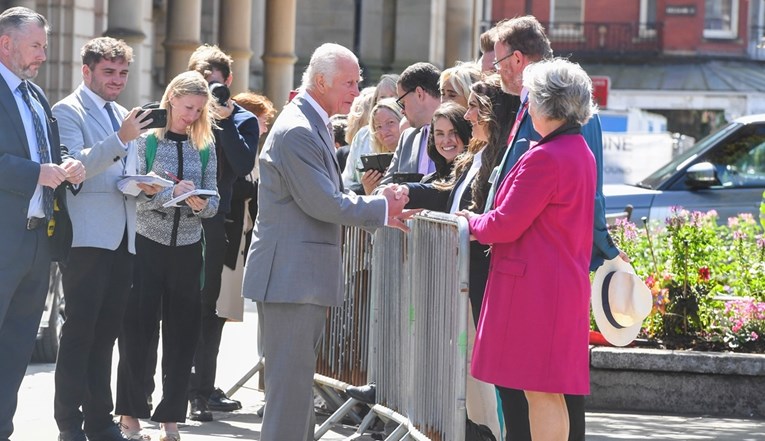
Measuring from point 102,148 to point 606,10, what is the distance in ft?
154

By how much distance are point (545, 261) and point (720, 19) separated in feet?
159

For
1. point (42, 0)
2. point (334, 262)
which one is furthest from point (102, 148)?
point (42, 0)

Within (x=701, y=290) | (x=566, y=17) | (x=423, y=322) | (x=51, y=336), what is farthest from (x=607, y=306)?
(x=566, y=17)

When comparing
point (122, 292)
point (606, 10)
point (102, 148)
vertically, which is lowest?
point (122, 292)

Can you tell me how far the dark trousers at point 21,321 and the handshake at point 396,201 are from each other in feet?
5.56

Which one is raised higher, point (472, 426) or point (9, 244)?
point (9, 244)

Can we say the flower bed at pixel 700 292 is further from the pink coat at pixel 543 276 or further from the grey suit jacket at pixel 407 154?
the pink coat at pixel 543 276

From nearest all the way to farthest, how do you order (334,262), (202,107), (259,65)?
(334,262) < (202,107) < (259,65)

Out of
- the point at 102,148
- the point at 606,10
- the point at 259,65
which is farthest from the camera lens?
the point at 606,10

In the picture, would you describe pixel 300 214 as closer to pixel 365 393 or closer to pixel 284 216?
pixel 284 216

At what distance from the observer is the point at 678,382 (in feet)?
32.6

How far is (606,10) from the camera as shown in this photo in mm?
53469

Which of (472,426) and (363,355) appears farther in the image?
(363,355)

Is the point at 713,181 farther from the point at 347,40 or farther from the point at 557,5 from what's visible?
the point at 557,5
